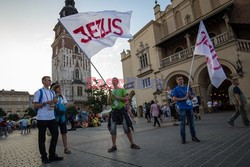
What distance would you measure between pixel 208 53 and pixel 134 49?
21.4 meters

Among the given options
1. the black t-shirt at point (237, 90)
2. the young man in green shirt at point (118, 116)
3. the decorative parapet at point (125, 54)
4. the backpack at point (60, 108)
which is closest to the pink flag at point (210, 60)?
the black t-shirt at point (237, 90)

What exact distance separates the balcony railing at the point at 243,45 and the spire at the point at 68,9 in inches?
2376

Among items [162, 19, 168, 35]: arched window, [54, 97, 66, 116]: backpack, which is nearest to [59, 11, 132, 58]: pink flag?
[54, 97, 66, 116]: backpack

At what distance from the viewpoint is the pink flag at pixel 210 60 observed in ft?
17.7

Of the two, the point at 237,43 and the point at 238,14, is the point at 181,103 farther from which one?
the point at 238,14

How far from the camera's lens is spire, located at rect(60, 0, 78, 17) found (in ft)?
199

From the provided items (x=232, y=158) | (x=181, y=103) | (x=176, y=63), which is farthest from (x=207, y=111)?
(x=232, y=158)

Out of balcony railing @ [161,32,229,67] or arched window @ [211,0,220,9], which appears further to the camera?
arched window @ [211,0,220,9]

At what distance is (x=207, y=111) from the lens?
→ 16.2 m

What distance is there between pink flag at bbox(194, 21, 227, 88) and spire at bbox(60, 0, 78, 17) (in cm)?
6422

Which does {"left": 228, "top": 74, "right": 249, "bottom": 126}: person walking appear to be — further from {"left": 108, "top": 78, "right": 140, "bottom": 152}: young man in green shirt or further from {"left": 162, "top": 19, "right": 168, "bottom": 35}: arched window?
{"left": 162, "top": 19, "right": 168, "bottom": 35}: arched window

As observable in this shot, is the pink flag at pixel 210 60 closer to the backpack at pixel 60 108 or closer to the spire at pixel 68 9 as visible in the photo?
the backpack at pixel 60 108

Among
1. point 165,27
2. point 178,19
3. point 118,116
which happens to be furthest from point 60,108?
point 165,27

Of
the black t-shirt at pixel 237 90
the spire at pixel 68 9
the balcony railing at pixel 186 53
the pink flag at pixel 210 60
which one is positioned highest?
the spire at pixel 68 9
